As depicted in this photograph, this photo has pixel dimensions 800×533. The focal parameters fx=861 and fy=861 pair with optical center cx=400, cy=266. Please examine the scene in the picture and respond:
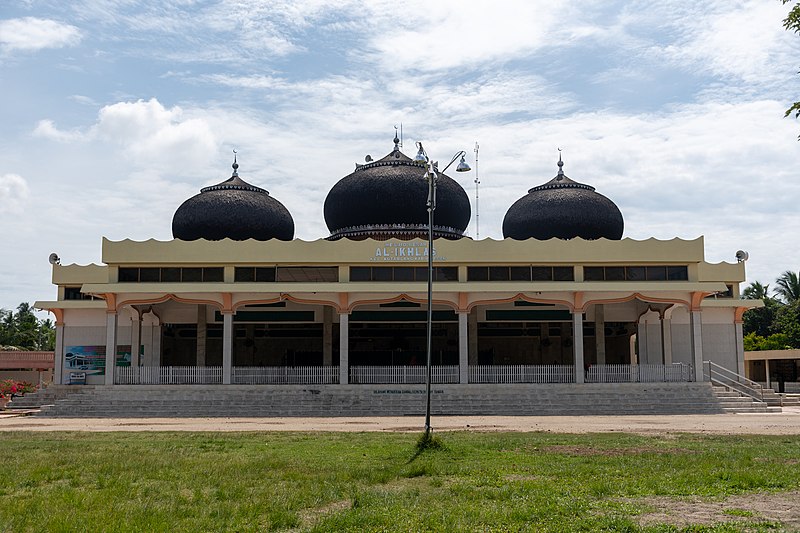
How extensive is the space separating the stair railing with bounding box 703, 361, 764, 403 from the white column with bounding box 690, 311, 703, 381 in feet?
3.94

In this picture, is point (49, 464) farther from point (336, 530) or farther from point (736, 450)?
point (736, 450)

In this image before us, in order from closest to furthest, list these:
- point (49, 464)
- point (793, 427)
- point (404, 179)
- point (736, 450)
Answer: point (49, 464) < point (736, 450) < point (793, 427) < point (404, 179)

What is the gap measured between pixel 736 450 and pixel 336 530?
10.3 meters

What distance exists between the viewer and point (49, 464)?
15273 millimetres

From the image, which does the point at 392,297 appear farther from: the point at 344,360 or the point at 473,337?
the point at 473,337

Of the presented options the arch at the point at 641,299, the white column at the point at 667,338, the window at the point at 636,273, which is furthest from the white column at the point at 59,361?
the white column at the point at 667,338

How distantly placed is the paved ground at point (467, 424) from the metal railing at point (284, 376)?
14.4 ft

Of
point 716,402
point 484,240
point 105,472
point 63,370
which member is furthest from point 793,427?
point 63,370

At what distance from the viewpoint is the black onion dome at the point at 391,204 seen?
139 ft

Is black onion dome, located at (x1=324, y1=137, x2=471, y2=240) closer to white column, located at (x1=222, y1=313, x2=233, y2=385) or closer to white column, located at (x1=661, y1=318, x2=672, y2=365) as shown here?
white column, located at (x1=222, y1=313, x2=233, y2=385)

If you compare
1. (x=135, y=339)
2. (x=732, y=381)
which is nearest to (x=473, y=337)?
(x=732, y=381)

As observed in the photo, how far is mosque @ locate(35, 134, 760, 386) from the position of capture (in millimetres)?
34844

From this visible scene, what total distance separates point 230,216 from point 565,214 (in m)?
17.0

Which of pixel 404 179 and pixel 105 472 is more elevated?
pixel 404 179
